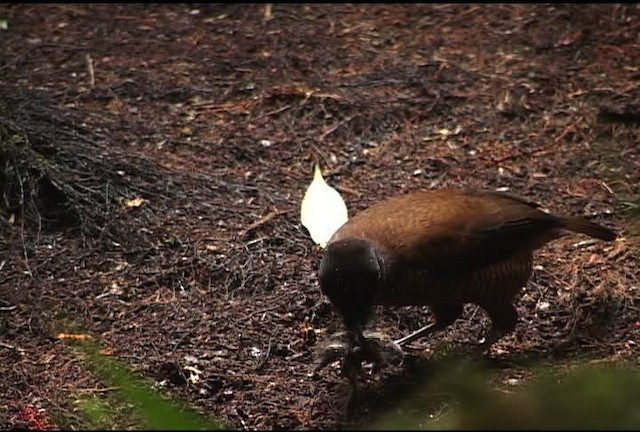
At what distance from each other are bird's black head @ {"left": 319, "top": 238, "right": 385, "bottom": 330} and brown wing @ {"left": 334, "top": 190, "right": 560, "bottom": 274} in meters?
0.23

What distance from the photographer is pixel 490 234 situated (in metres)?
4.35

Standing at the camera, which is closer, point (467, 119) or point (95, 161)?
point (95, 161)

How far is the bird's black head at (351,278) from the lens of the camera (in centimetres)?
386

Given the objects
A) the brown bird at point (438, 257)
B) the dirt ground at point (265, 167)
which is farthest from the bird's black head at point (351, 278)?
the dirt ground at point (265, 167)

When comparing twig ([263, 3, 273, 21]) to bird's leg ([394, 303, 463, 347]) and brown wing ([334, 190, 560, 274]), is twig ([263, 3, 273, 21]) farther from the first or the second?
bird's leg ([394, 303, 463, 347])

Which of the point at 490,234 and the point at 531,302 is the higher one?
the point at 490,234

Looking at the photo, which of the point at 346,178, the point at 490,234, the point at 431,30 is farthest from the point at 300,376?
the point at 431,30

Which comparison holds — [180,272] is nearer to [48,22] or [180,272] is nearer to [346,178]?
[346,178]

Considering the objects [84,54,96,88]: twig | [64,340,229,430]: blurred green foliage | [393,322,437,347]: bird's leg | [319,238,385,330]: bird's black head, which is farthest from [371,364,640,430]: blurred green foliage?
[84,54,96,88]: twig

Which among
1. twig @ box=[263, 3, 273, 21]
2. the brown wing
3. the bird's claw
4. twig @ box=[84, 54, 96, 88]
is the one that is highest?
the brown wing

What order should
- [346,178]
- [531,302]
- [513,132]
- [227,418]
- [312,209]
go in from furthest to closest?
[513,132], [346,178], [312,209], [531,302], [227,418]

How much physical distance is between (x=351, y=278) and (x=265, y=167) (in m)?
2.55

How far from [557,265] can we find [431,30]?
3295 millimetres

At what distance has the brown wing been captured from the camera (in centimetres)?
419
